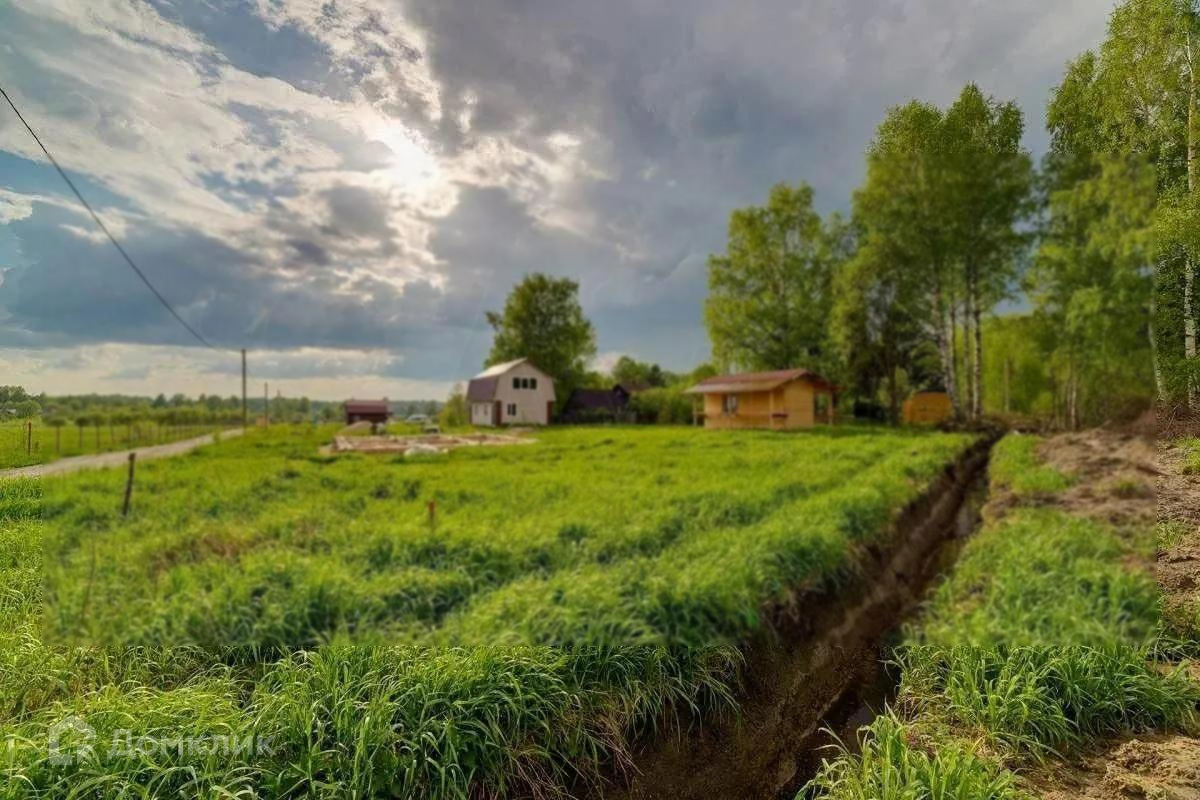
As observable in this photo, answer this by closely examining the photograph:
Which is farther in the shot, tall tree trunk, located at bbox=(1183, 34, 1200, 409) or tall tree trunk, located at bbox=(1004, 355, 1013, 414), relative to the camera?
tall tree trunk, located at bbox=(1004, 355, 1013, 414)

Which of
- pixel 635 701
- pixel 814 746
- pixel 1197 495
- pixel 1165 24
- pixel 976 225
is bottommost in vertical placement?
pixel 814 746

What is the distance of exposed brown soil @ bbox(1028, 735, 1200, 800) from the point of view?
5.28 ft

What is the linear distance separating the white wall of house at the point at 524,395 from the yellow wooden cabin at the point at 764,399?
782mm

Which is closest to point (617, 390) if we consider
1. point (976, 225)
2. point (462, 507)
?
point (462, 507)

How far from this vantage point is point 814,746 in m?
2.37

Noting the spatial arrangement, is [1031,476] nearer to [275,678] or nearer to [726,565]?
[726,565]

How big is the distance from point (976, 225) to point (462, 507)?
2.88 metres

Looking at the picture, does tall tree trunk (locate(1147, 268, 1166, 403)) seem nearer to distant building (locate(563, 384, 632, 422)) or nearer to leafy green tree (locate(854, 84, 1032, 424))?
leafy green tree (locate(854, 84, 1032, 424))

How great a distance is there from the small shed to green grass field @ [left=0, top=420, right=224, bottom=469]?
12.4 feet

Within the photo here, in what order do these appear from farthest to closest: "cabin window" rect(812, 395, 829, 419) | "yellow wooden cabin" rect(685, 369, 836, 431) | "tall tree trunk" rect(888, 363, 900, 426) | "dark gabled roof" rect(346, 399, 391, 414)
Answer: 1. "cabin window" rect(812, 395, 829, 419)
2. "tall tree trunk" rect(888, 363, 900, 426)
3. "yellow wooden cabin" rect(685, 369, 836, 431)
4. "dark gabled roof" rect(346, 399, 391, 414)

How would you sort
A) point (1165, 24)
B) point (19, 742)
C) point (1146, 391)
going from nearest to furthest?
1. point (19, 742)
2. point (1165, 24)
3. point (1146, 391)

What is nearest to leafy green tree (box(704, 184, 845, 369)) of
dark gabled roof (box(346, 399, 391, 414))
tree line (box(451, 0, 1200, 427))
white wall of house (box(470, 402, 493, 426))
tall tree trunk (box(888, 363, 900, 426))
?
tree line (box(451, 0, 1200, 427))

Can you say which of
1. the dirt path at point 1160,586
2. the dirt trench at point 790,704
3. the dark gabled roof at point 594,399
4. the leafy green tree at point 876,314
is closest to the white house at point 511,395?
the dark gabled roof at point 594,399

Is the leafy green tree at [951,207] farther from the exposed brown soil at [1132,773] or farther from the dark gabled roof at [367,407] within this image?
the dark gabled roof at [367,407]
